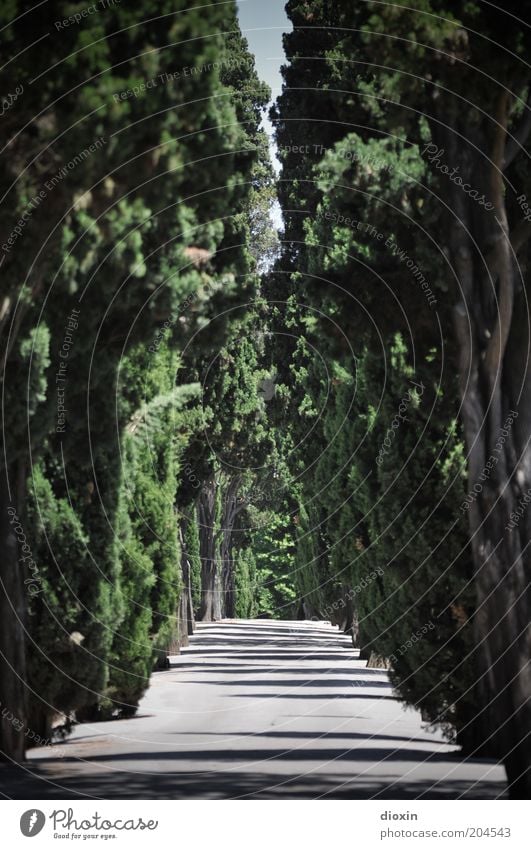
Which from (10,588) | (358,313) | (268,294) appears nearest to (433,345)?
(358,313)

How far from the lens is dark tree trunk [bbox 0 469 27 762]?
14.2 m

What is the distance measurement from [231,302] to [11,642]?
4.21 metres

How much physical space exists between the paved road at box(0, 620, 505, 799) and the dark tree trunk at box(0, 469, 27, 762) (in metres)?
0.41

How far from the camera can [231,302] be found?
15.3m

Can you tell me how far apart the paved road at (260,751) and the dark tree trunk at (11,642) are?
0.41 meters

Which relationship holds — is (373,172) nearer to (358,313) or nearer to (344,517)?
(358,313)

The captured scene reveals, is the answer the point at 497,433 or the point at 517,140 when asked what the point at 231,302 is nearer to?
the point at 517,140

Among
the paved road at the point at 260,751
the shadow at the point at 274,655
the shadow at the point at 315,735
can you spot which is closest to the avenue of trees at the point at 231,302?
the paved road at the point at 260,751

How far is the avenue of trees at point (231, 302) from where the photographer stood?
437 inches

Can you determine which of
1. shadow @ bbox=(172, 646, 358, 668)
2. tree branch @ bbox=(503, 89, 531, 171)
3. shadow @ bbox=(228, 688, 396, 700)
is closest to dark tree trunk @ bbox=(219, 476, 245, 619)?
shadow @ bbox=(172, 646, 358, 668)

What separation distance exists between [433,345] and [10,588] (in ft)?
17.3

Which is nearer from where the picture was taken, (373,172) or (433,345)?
(373,172)

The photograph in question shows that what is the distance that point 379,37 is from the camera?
12219 millimetres
